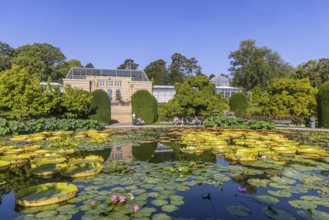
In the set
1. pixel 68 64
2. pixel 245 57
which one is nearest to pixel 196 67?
pixel 245 57

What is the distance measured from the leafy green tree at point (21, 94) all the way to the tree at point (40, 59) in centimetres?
4147

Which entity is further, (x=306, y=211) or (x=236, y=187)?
(x=236, y=187)

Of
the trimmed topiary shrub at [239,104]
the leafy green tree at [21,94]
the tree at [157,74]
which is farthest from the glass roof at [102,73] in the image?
the leafy green tree at [21,94]

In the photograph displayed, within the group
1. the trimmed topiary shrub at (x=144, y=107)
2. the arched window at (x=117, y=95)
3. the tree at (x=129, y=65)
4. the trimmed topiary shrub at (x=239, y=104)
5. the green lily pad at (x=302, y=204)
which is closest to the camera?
the green lily pad at (x=302, y=204)

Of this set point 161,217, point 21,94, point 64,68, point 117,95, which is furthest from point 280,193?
point 64,68

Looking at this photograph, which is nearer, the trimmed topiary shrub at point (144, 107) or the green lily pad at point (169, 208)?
the green lily pad at point (169, 208)

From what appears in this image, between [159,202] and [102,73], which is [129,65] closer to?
[102,73]

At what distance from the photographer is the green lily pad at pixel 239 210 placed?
13.9 ft

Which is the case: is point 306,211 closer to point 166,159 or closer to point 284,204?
point 284,204

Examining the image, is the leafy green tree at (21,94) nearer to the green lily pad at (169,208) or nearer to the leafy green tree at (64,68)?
the green lily pad at (169,208)

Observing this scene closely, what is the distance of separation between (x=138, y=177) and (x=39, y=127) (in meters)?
11.4

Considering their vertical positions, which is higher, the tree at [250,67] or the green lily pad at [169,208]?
the tree at [250,67]

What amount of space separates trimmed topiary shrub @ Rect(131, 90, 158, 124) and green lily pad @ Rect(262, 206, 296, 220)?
20.0 metres

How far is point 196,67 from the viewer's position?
81.0 metres
